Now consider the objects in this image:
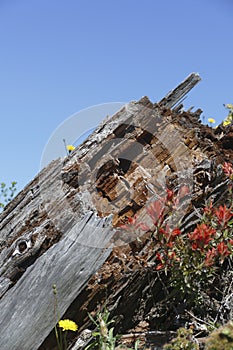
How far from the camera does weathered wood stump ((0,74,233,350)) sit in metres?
3.70

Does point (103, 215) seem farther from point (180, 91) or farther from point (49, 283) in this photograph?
point (180, 91)

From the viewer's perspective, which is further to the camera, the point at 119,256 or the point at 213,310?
the point at 119,256

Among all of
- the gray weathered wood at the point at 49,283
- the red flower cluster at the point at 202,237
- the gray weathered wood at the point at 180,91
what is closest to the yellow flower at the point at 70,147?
the gray weathered wood at the point at 180,91

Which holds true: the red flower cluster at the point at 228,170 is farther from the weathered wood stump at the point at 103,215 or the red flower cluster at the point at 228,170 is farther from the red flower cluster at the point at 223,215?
the red flower cluster at the point at 223,215

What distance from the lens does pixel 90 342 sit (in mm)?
3609

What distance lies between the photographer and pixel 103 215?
415cm

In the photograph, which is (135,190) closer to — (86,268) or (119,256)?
(119,256)

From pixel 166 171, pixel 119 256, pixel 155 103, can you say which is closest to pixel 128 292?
pixel 119 256

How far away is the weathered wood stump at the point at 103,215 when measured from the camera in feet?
12.1

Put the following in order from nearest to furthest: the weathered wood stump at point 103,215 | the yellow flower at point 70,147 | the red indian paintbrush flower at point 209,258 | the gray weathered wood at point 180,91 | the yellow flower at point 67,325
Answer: the red indian paintbrush flower at point 209,258
the yellow flower at point 67,325
the weathered wood stump at point 103,215
the gray weathered wood at point 180,91
the yellow flower at point 70,147

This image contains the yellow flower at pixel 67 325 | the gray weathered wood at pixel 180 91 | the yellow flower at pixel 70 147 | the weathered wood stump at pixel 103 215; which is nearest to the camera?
the yellow flower at pixel 67 325

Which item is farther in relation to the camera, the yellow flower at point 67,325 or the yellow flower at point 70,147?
the yellow flower at point 70,147

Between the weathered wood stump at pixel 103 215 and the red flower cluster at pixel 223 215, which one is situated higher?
the weathered wood stump at pixel 103 215

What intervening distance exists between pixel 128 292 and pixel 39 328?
2.48 ft
